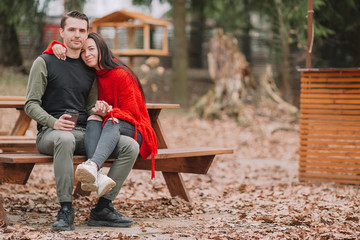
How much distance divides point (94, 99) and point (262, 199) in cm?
210

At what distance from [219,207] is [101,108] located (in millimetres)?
1642

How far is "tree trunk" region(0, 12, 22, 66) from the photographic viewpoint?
1764 cm

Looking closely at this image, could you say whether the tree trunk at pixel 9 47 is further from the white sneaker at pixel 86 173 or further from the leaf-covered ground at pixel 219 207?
the white sneaker at pixel 86 173

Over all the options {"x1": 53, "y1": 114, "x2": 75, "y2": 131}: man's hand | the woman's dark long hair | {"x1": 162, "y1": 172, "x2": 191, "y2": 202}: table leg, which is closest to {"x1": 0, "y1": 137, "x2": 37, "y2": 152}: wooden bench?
{"x1": 53, "y1": 114, "x2": 75, "y2": 131}: man's hand

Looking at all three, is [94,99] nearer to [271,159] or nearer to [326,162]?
[326,162]

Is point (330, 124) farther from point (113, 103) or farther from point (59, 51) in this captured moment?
point (59, 51)

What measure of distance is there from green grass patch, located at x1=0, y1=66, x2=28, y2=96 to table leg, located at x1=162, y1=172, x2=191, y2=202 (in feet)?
29.9

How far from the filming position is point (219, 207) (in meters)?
5.31

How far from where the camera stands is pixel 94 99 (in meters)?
4.76

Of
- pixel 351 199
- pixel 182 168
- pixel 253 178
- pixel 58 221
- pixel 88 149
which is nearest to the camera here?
pixel 58 221

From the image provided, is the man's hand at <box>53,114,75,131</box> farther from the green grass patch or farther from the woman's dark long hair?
the green grass patch

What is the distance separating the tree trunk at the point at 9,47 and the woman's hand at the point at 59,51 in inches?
542

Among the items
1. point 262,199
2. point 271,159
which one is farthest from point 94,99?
point 271,159

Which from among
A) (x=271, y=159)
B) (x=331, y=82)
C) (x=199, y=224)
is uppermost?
(x=331, y=82)
